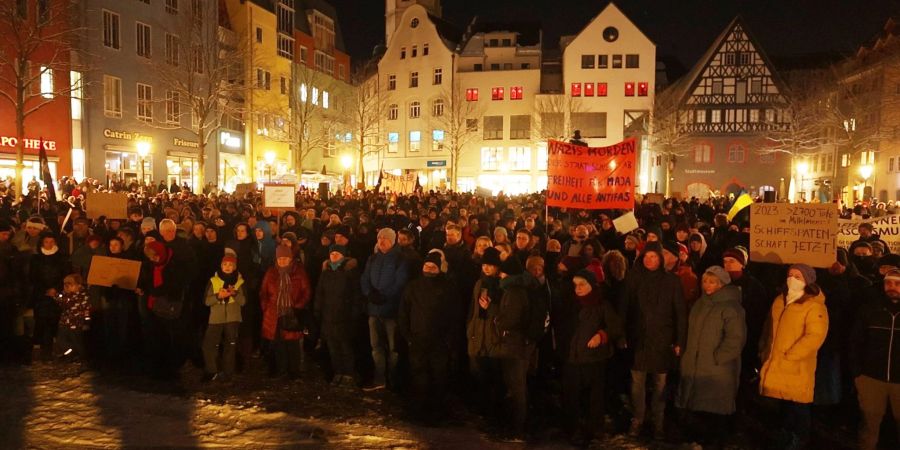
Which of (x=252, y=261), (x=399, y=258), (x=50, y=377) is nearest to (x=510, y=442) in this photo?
(x=399, y=258)

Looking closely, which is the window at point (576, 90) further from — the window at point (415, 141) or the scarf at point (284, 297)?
the scarf at point (284, 297)

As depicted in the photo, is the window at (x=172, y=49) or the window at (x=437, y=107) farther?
the window at (x=437, y=107)

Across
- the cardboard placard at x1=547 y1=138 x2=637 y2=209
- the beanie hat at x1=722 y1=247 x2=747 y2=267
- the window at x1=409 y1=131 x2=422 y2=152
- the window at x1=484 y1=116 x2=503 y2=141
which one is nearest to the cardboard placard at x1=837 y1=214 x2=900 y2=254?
the cardboard placard at x1=547 y1=138 x2=637 y2=209

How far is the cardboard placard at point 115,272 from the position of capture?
8266 mm

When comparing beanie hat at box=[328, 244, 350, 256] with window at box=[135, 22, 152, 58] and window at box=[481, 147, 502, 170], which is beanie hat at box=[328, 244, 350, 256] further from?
window at box=[481, 147, 502, 170]

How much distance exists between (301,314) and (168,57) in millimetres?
33522

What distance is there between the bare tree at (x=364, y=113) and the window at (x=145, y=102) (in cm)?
1501

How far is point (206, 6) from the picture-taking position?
37.6 m

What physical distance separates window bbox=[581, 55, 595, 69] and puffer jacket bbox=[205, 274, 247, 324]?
50.1 metres

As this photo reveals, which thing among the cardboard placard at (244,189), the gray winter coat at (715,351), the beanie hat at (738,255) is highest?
the cardboard placard at (244,189)

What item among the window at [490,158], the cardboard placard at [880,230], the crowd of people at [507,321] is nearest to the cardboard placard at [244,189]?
the crowd of people at [507,321]

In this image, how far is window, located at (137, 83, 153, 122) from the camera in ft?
117

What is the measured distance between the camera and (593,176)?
12156mm

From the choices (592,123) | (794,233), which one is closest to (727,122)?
(592,123)
